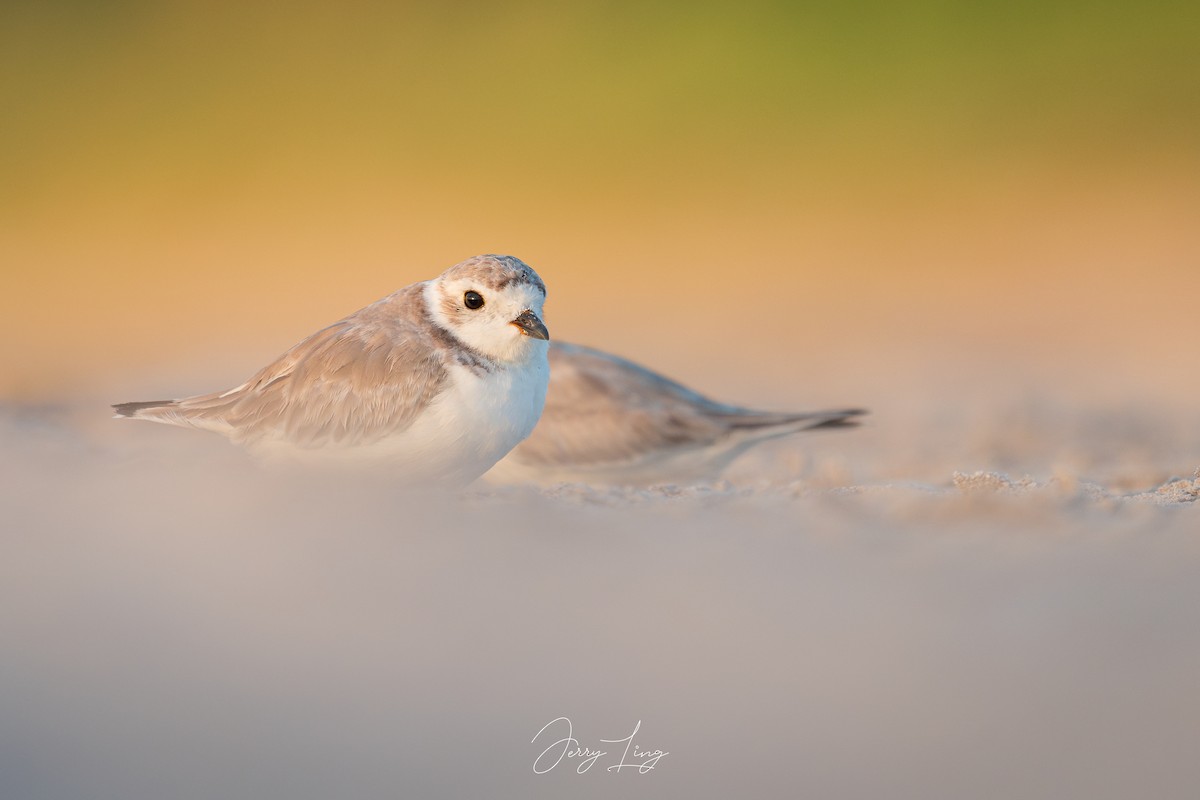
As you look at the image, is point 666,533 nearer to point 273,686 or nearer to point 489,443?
point 489,443

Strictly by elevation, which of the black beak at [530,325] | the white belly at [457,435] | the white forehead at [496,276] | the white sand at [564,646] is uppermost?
the white forehead at [496,276]

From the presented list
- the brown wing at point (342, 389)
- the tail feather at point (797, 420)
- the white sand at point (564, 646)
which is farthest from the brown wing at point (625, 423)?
the white sand at point (564, 646)

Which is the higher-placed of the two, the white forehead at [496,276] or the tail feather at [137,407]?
the white forehead at [496,276]

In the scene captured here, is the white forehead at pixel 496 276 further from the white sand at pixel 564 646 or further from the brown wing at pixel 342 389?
the white sand at pixel 564 646

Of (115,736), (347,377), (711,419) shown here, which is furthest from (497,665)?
(711,419)

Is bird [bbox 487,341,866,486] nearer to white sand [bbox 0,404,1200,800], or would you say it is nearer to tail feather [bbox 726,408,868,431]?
tail feather [bbox 726,408,868,431]

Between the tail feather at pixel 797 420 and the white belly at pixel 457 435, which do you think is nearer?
the white belly at pixel 457 435
